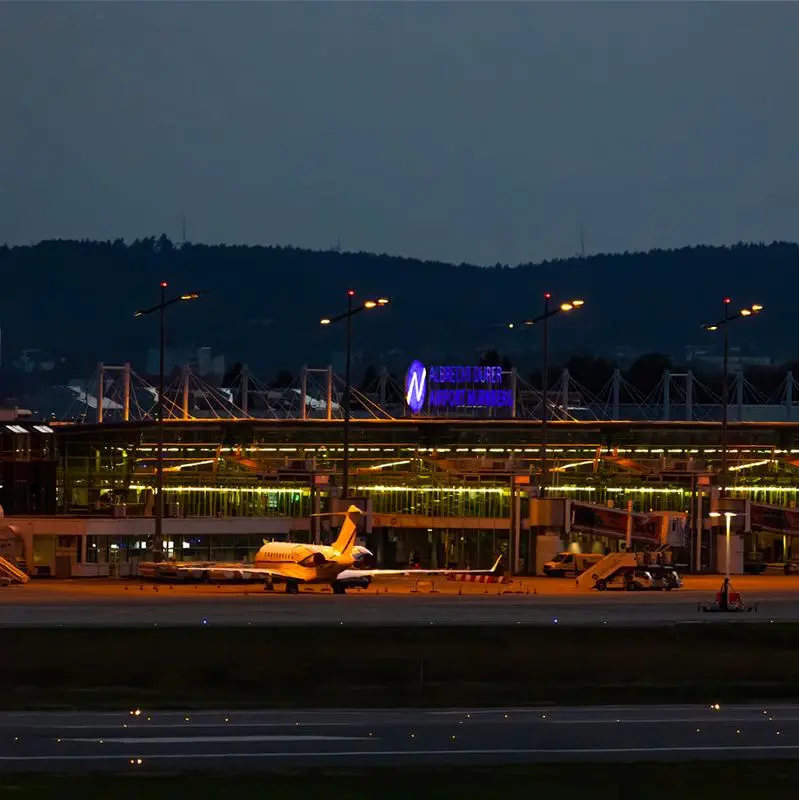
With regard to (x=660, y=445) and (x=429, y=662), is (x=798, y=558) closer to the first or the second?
(x=660, y=445)

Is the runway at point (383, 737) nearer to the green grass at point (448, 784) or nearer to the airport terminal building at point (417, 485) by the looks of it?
the green grass at point (448, 784)

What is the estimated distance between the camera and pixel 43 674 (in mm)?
48344

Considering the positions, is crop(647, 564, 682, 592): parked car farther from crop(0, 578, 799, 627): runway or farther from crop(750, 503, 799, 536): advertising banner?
crop(750, 503, 799, 536): advertising banner

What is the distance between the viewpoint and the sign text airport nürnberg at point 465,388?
529 feet

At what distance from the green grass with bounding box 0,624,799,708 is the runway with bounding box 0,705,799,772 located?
3.12m

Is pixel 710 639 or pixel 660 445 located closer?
pixel 710 639

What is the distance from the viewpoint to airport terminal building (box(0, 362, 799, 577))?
11781cm

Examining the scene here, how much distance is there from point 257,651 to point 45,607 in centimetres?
2611

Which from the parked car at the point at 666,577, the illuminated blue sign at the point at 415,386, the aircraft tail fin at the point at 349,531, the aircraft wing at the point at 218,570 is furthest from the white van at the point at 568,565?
the illuminated blue sign at the point at 415,386

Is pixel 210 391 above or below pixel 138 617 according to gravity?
above

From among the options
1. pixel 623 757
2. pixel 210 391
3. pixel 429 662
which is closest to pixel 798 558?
pixel 210 391

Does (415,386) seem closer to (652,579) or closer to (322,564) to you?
(652,579)

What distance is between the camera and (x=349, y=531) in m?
95.7

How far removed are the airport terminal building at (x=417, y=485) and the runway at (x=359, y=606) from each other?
37.5ft
